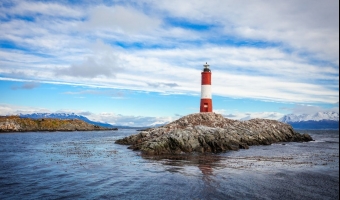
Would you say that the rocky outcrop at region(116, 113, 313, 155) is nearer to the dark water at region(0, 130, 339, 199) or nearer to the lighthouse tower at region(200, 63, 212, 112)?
the lighthouse tower at region(200, 63, 212, 112)

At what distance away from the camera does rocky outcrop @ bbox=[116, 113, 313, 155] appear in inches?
1596

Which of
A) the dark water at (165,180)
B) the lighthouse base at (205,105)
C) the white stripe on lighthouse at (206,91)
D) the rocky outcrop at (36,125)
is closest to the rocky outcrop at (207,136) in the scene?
the lighthouse base at (205,105)

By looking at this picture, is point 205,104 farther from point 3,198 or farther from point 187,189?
point 3,198

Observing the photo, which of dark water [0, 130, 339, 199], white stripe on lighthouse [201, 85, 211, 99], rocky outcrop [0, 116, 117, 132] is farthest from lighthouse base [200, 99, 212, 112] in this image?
rocky outcrop [0, 116, 117, 132]

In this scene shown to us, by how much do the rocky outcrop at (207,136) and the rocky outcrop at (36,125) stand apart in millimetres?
83534

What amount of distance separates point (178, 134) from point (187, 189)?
23.8 meters

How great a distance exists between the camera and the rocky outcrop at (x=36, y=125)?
115938 millimetres

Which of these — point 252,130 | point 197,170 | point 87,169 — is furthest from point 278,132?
point 87,169

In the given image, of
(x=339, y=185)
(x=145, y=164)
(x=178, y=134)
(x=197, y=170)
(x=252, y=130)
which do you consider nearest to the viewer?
(x=339, y=185)

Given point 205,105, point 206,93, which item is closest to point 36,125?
point 205,105

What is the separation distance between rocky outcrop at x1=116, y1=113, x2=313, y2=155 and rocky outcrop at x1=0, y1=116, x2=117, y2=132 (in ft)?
274

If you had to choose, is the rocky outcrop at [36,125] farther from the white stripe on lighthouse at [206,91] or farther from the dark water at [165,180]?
the dark water at [165,180]

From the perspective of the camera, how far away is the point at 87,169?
25875 millimetres

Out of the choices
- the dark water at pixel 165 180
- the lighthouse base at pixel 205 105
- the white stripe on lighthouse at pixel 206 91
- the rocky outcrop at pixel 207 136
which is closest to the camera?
the dark water at pixel 165 180
